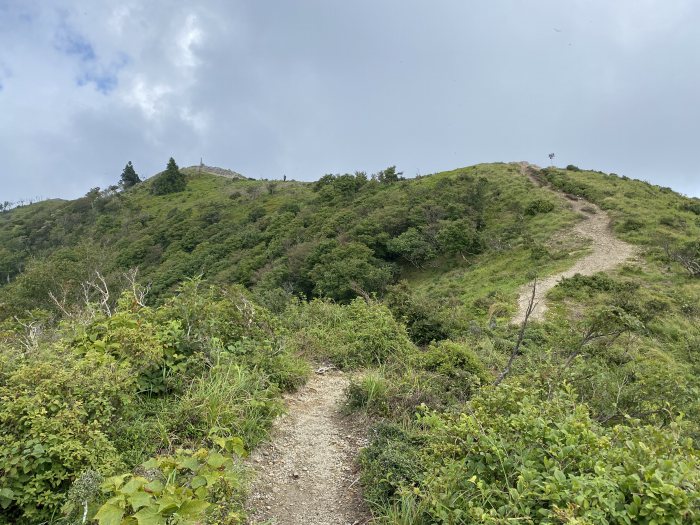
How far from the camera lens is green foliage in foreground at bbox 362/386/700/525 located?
2.53 m

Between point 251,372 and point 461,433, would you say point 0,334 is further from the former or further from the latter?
point 461,433

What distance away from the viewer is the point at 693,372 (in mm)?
12312

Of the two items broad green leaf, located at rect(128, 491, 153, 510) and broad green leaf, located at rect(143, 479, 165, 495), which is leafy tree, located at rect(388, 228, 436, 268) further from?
broad green leaf, located at rect(128, 491, 153, 510)

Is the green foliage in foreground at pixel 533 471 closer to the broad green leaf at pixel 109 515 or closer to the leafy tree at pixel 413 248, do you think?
the broad green leaf at pixel 109 515

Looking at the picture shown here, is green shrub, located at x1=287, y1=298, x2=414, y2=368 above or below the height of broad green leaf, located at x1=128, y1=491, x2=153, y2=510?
below

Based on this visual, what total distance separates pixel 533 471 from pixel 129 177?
110 meters

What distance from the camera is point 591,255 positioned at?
81.5 feet

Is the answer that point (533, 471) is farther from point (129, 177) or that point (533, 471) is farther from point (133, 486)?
point (129, 177)

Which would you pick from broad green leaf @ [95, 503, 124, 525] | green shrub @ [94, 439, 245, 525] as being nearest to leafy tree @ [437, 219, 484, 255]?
green shrub @ [94, 439, 245, 525]

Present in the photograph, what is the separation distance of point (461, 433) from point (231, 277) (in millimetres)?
38272

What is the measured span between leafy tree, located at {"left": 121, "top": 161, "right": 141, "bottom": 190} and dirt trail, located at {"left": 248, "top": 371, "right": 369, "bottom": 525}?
340 feet

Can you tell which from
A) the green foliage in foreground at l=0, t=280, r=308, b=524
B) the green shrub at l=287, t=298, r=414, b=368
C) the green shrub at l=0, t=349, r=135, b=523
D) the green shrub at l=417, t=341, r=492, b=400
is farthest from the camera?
the green shrub at l=287, t=298, r=414, b=368

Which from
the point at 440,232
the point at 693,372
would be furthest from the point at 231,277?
the point at 693,372

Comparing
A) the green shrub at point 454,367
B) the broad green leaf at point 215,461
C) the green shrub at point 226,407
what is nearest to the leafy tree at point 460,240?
the green shrub at point 454,367
